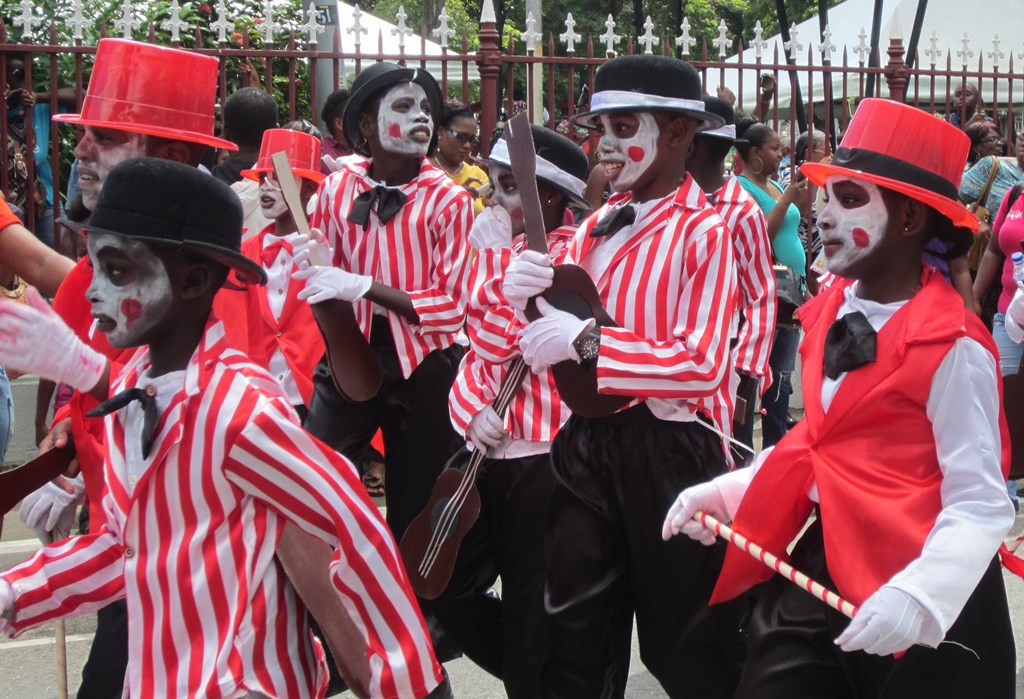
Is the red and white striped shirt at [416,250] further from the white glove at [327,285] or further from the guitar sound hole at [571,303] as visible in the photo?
the guitar sound hole at [571,303]

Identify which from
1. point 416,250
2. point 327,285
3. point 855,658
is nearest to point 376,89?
point 416,250

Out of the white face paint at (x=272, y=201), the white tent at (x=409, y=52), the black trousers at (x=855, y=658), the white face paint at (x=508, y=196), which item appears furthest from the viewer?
the white tent at (x=409, y=52)

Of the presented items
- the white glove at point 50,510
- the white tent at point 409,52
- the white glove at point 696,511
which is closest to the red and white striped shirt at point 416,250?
the white glove at point 50,510

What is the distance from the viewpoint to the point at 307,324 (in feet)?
19.2

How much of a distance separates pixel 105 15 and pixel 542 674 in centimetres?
668

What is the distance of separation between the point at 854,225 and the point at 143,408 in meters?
1.61

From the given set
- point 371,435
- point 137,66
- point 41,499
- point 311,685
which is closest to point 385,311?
point 371,435

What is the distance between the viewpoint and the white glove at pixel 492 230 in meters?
4.57

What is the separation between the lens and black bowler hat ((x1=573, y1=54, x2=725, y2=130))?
397cm

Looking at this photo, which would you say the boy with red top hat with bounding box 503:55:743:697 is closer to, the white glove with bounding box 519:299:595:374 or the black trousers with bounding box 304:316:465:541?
the white glove with bounding box 519:299:595:374

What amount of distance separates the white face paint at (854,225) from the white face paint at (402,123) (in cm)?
230

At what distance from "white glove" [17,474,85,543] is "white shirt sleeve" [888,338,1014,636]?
1966 millimetres

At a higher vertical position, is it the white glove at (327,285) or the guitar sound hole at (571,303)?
the guitar sound hole at (571,303)

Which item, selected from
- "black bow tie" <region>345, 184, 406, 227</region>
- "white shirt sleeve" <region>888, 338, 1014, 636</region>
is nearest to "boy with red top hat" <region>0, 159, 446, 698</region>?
"white shirt sleeve" <region>888, 338, 1014, 636</region>
